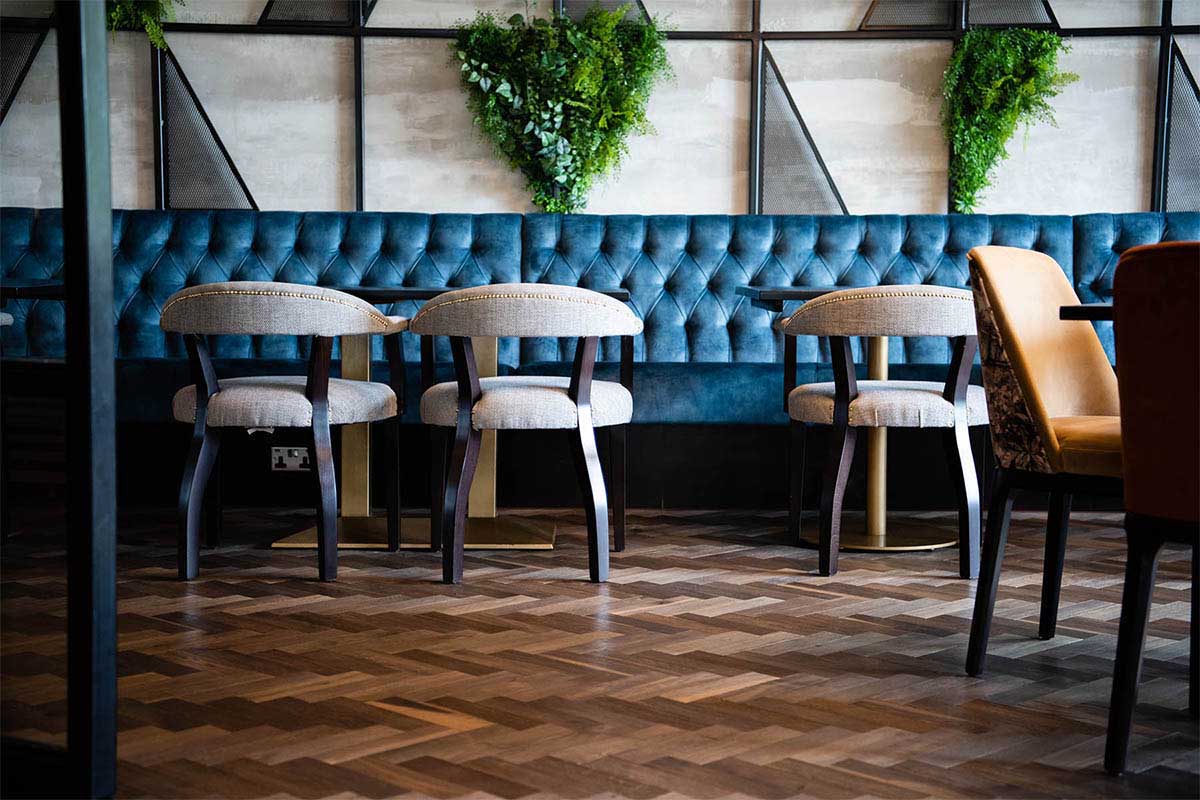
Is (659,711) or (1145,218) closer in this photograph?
(659,711)

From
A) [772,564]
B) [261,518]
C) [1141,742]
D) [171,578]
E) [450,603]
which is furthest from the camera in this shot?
[261,518]

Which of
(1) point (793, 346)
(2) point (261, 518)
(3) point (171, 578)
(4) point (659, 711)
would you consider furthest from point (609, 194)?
(4) point (659, 711)

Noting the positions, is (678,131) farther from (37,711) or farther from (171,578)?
(37,711)

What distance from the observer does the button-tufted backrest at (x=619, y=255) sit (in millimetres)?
4715

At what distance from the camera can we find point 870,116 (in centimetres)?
532

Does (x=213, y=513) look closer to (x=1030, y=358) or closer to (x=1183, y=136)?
(x=1030, y=358)

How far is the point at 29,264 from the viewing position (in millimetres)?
4652

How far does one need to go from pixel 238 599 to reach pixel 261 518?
4.18 ft

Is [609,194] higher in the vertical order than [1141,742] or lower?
higher

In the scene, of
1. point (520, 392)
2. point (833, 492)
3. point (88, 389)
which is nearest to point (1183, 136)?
point (833, 492)

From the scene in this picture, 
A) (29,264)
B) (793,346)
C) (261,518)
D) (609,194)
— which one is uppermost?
(609,194)

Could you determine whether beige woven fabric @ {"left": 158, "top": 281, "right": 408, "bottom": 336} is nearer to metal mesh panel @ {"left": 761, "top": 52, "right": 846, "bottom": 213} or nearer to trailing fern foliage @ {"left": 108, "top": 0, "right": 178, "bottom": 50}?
trailing fern foliage @ {"left": 108, "top": 0, "right": 178, "bottom": 50}

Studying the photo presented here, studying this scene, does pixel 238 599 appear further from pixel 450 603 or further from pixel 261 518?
pixel 261 518

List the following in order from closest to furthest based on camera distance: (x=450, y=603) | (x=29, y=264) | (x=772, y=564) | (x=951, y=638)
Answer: (x=951, y=638)
(x=450, y=603)
(x=772, y=564)
(x=29, y=264)
